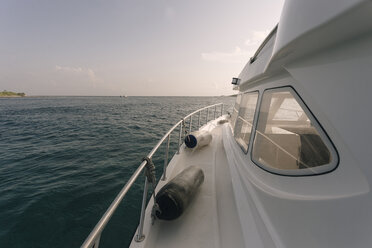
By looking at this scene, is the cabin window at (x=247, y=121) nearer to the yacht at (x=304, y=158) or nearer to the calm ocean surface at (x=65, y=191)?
the yacht at (x=304, y=158)

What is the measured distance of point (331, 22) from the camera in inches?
27.6

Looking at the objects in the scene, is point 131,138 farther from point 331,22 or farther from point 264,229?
point 331,22

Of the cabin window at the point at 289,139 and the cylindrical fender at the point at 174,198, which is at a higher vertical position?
the cabin window at the point at 289,139

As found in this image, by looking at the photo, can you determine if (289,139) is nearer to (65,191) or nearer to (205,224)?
(205,224)

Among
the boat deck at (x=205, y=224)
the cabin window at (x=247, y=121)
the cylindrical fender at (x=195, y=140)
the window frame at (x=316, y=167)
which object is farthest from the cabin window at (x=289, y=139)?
the cylindrical fender at (x=195, y=140)

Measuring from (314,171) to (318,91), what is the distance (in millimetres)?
552

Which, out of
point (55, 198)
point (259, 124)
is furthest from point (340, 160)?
point (55, 198)

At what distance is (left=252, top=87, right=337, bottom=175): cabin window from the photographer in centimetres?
108

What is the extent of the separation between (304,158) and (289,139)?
1.13 ft

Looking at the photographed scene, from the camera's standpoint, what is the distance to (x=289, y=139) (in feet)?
5.26

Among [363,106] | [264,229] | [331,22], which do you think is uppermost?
[331,22]

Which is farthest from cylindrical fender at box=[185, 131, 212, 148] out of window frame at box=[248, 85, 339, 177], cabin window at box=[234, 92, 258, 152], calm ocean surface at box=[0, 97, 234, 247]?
window frame at box=[248, 85, 339, 177]

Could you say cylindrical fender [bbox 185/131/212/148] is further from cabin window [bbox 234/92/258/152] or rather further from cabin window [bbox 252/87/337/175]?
cabin window [bbox 252/87/337/175]

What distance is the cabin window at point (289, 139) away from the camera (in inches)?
42.7
